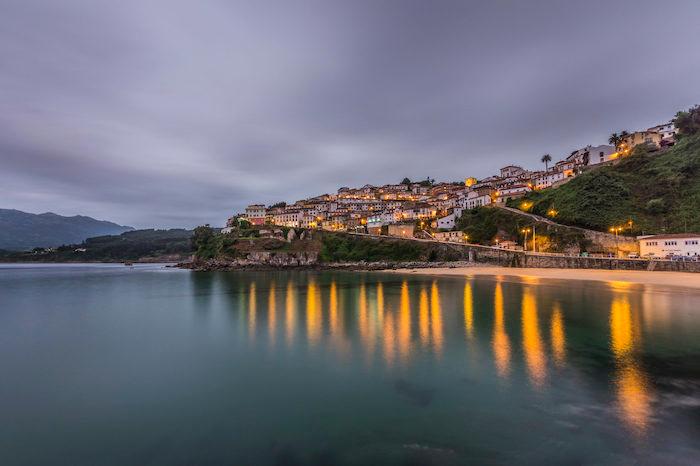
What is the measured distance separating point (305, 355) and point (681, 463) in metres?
12.4

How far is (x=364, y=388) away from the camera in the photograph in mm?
11086

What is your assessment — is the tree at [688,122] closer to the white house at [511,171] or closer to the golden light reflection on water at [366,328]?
the white house at [511,171]

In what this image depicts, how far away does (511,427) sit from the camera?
26.7ft

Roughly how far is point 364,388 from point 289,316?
1401 centimetres

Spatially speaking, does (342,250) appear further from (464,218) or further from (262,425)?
(262,425)

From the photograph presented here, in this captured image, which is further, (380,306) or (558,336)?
(380,306)

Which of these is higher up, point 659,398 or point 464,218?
point 464,218

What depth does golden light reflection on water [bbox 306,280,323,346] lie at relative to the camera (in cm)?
1825

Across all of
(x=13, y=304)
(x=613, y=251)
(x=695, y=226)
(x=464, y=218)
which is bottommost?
(x=13, y=304)

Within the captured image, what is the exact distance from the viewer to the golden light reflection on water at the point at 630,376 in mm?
8359

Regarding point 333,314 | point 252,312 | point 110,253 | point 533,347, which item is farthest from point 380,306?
point 110,253

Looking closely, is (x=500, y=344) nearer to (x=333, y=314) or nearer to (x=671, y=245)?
→ (x=333, y=314)

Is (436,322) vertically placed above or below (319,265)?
below

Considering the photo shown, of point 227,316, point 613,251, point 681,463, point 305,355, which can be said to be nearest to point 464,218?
point 613,251
